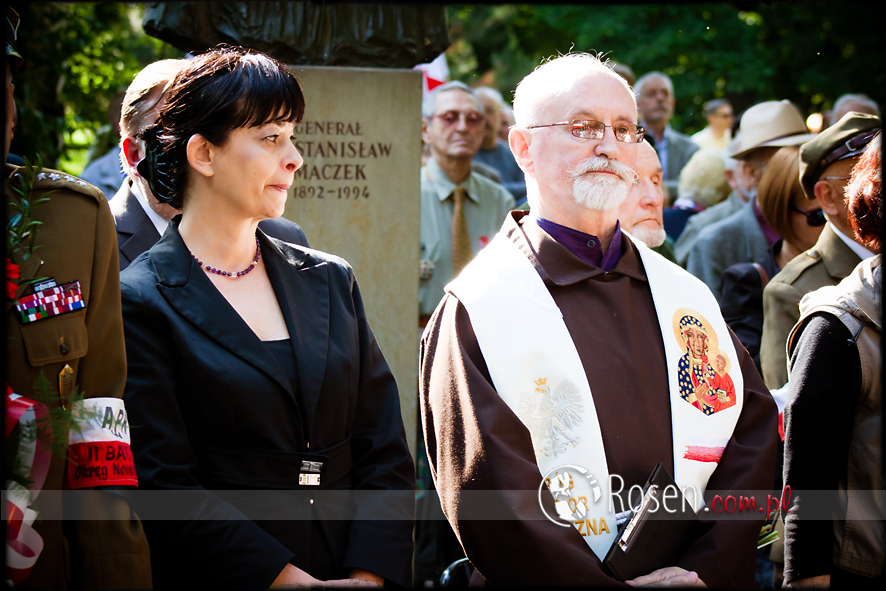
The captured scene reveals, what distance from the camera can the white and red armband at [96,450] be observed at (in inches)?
80.3

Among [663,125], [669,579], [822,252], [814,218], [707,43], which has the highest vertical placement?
[707,43]

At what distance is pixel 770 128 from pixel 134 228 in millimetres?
4297

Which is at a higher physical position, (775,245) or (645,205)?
(645,205)

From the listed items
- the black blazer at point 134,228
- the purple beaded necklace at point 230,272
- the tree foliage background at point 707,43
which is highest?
the tree foliage background at point 707,43

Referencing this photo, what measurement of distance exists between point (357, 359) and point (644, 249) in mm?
1073

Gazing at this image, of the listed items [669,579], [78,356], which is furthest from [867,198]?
[78,356]

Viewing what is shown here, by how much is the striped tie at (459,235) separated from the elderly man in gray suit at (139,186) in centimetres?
277

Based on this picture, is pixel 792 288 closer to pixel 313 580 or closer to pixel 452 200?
pixel 313 580

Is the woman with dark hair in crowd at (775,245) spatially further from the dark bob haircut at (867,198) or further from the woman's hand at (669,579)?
the woman's hand at (669,579)

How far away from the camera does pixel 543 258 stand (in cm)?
286

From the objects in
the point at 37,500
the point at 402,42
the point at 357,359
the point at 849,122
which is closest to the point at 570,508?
the point at 357,359

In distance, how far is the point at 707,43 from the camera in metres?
15.2

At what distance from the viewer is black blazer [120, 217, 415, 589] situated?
7.78 feet

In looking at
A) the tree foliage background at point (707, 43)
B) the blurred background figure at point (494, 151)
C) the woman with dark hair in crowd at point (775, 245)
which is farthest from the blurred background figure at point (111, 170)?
the tree foliage background at point (707, 43)
